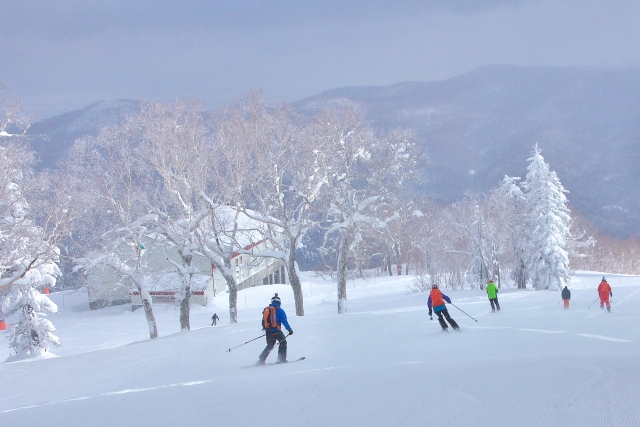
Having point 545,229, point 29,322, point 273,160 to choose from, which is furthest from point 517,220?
point 29,322

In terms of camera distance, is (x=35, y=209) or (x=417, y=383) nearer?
(x=417, y=383)

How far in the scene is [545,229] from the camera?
39.9 meters

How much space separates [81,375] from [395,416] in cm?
954

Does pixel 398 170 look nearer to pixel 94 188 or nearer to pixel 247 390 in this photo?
pixel 94 188

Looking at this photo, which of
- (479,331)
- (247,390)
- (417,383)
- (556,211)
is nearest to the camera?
(417,383)

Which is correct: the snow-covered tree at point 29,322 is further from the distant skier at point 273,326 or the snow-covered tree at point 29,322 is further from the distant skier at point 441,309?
the distant skier at point 441,309

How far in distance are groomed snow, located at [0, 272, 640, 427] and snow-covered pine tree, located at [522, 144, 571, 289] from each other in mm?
23753

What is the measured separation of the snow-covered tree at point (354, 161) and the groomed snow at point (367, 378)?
595cm

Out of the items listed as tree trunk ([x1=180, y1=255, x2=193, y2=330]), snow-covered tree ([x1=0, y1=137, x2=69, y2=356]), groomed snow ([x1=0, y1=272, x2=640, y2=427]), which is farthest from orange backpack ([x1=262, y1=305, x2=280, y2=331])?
tree trunk ([x1=180, y1=255, x2=193, y2=330])

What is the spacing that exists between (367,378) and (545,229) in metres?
37.1

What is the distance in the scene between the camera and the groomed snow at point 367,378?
19.0 feet

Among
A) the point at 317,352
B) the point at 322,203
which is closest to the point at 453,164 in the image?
the point at 322,203

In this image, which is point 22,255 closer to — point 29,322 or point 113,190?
point 113,190

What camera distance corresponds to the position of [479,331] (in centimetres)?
1250
